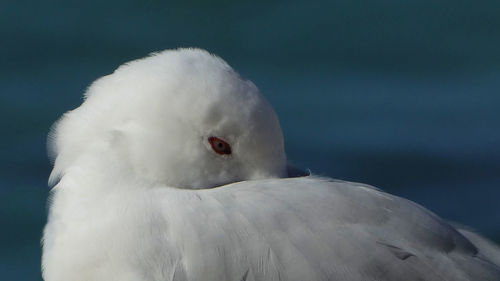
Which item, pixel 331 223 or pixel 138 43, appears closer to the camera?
pixel 331 223

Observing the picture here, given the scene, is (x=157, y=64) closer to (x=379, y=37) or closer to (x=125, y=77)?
(x=125, y=77)

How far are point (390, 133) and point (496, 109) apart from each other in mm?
488

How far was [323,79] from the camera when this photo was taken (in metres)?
4.74

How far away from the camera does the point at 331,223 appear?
9.22 feet

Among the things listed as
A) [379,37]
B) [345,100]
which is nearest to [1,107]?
[345,100]

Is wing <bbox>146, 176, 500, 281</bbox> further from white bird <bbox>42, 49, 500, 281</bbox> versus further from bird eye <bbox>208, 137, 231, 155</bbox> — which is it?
bird eye <bbox>208, 137, 231, 155</bbox>

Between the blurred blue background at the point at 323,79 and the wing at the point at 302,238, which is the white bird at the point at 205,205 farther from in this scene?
the blurred blue background at the point at 323,79

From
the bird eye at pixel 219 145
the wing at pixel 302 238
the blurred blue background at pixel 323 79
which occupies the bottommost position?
the blurred blue background at pixel 323 79

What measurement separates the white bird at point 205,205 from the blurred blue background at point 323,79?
1.03 m

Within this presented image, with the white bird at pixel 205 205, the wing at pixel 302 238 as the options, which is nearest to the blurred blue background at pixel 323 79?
the white bird at pixel 205 205

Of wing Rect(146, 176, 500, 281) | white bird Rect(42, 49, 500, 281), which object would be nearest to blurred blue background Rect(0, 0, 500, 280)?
white bird Rect(42, 49, 500, 281)

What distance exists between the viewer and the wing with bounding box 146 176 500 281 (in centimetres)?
271

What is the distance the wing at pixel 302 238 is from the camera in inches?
107

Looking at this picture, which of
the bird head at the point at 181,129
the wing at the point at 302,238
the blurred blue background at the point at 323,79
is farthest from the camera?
the blurred blue background at the point at 323,79
